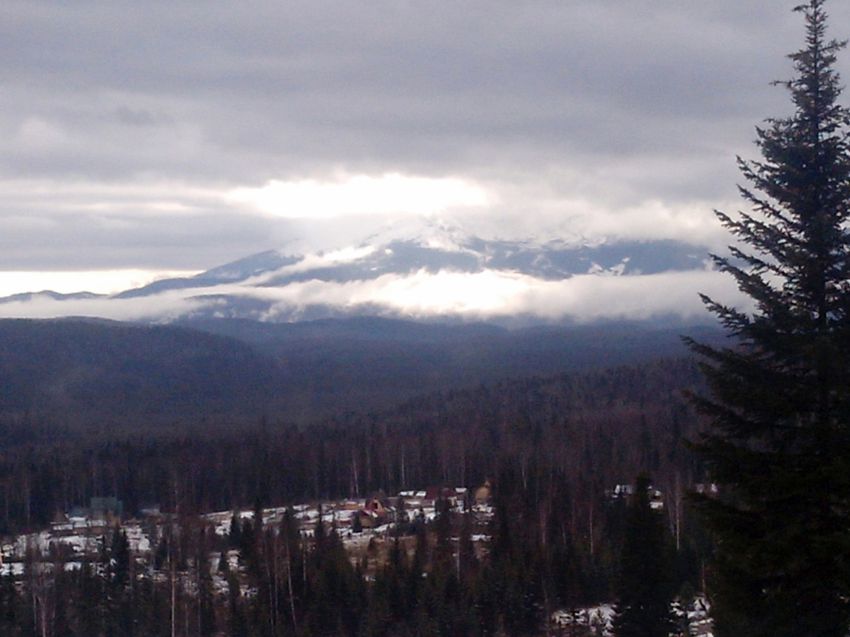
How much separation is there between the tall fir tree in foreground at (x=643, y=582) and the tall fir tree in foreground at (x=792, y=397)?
10.2m

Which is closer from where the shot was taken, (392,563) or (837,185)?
(837,185)

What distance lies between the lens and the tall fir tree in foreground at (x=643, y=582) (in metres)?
23.5

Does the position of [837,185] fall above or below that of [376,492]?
above

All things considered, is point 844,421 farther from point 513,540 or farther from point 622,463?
point 622,463

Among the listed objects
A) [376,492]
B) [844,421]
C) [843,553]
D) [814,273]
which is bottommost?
[376,492]

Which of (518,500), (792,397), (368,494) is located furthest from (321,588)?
(368,494)

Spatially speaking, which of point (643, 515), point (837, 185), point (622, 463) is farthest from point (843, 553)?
point (622, 463)

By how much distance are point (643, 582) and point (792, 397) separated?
40.7 ft

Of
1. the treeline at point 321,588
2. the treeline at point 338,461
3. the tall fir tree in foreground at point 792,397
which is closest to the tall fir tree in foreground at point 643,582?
the tall fir tree in foreground at point 792,397

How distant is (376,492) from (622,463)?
22.0m

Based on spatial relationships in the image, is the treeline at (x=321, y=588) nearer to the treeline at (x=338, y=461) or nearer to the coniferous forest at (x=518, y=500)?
the coniferous forest at (x=518, y=500)

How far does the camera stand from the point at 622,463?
8075cm

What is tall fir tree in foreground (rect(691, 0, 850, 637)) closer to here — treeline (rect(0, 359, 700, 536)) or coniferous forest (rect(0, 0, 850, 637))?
coniferous forest (rect(0, 0, 850, 637))

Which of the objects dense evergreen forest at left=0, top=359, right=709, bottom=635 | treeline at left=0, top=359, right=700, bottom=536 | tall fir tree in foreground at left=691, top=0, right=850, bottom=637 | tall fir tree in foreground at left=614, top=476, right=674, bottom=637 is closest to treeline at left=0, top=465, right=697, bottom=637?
dense evergreen forest at left=0, top=359, right=709, bottom=635
